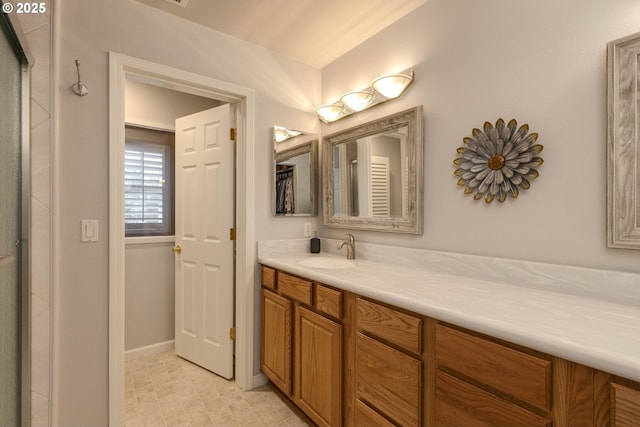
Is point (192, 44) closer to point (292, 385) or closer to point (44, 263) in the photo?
point (44, 263)

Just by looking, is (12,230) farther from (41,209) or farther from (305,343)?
(305,343)

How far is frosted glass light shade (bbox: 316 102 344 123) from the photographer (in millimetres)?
2334

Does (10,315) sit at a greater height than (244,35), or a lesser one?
lesser

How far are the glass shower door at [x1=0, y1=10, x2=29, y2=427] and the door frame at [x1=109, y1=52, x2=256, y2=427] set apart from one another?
1.21ft

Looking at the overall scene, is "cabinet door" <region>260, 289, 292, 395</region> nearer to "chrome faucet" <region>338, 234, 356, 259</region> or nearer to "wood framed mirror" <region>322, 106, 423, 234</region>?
"chrome faucet" <region>338, 234, 356, 259</region>

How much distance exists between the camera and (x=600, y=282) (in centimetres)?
115

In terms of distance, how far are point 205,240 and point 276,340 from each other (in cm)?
97

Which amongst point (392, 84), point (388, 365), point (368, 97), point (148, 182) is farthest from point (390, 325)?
point (148, 182)

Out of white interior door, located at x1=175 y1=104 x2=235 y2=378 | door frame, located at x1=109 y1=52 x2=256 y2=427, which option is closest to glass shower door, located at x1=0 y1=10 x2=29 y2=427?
door frame, located at x1=109 y1=52 x2=256 y2=427

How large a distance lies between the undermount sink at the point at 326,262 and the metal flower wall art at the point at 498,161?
33.9 inches

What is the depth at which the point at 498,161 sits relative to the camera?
56.7 inches

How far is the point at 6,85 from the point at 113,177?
0.61m

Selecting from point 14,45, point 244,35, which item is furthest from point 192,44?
point 14,45

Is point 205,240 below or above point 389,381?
above
